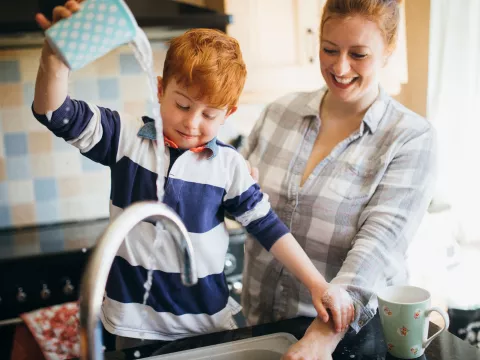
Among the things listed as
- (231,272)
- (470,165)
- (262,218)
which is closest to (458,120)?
(470,165)

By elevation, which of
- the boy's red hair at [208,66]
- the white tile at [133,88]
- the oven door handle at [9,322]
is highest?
the boy's red hair at [208,66]

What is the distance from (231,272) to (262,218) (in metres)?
0.92

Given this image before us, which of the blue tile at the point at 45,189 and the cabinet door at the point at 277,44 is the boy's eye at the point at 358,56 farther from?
the blue tile at the point at 45,189

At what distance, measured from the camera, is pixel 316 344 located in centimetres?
91

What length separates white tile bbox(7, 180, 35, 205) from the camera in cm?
205

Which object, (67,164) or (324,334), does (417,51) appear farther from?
(324,334)

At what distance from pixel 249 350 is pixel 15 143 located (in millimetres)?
1422

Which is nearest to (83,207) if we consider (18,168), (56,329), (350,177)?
(18,168)

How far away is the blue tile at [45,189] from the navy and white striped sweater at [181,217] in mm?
1212

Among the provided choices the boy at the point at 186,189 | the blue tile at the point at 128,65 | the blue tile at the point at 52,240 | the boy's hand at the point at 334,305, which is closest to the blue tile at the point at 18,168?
the blue tile at the point at 52,240

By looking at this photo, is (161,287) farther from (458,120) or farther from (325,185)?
(458,120)

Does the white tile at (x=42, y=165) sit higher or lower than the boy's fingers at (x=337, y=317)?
lower

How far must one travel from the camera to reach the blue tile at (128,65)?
212cm

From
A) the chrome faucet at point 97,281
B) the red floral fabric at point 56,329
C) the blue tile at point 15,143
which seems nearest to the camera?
the chrome faucet at point 97,281
